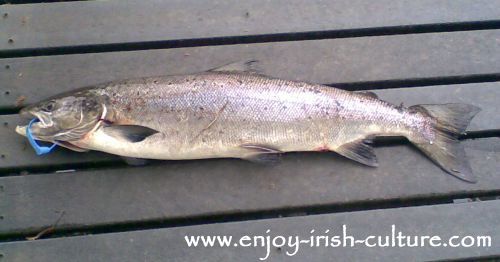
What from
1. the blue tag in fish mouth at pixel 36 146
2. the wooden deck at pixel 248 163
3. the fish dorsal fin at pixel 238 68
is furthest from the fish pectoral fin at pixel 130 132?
the fish dorsal fin at pixel 238 68

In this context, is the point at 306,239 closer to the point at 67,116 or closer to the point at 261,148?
the point at 261,148

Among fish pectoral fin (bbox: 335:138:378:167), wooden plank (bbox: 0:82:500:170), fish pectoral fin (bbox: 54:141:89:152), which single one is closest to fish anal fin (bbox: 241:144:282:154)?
fish pectoral fin (bbox: 335:138:378:167)

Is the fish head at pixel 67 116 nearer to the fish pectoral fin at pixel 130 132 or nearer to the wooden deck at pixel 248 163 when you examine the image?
the fish pectoral fin at pixel 130 132

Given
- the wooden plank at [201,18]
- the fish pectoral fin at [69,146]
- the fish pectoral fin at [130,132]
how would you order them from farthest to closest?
1. the wooden plank at [201,18]
2. the fish pectoral fin at [69,146]
3. the fish pectoral fin at [130,132]

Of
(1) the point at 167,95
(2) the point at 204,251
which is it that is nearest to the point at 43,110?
(1) the point at 167,95

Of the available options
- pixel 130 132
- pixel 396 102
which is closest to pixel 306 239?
pixel 396 102

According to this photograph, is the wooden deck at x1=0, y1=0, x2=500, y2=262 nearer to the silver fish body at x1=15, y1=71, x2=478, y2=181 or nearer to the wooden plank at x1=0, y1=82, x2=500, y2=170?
the wooden plank at x1=0, y1=82, x2=500, y2=170
